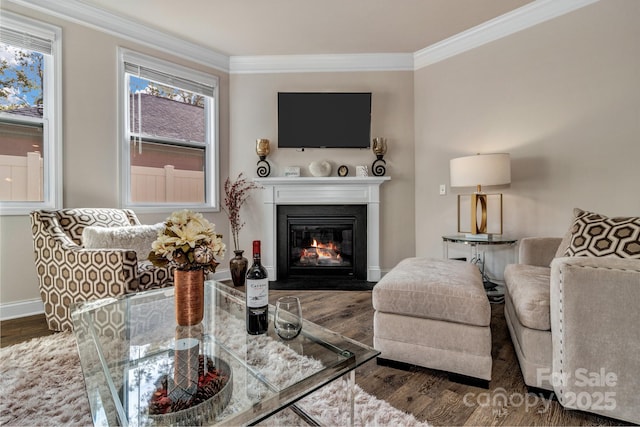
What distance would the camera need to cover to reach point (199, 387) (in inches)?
37.2

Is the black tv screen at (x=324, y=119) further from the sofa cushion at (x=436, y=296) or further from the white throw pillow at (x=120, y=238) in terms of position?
the sofa cushion at (x=436, y=296)

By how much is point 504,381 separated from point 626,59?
2657 millimetres

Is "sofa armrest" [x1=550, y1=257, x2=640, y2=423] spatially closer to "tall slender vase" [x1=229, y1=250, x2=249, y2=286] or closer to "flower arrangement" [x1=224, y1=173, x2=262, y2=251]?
"tall slender vase" [x1=229, y1=250, x2=249, y2=286]

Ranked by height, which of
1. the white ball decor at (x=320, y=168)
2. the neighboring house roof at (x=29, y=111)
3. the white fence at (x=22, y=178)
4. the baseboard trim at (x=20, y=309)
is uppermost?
the neighboring house roof at (x=29, y=111)

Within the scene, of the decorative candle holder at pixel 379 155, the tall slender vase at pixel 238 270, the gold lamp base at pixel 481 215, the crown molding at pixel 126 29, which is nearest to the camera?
the crown molding at pixel 126 29

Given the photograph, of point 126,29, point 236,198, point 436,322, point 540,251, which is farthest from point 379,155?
point 126,29

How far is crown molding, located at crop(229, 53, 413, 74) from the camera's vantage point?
A: 11.8 feet

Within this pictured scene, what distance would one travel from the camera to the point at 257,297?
125 centimetres

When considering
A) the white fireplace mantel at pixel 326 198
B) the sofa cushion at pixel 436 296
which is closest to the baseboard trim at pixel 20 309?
the white fireplace mantel at pixel 326 198

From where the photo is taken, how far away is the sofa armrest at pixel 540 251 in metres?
2.15

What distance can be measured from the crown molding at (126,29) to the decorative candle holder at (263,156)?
1.03 m

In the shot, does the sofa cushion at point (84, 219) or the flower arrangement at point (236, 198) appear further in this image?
the flower arrangement at point (236, 198)

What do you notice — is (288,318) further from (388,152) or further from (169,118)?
(169,118)

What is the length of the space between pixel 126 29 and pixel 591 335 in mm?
4141
